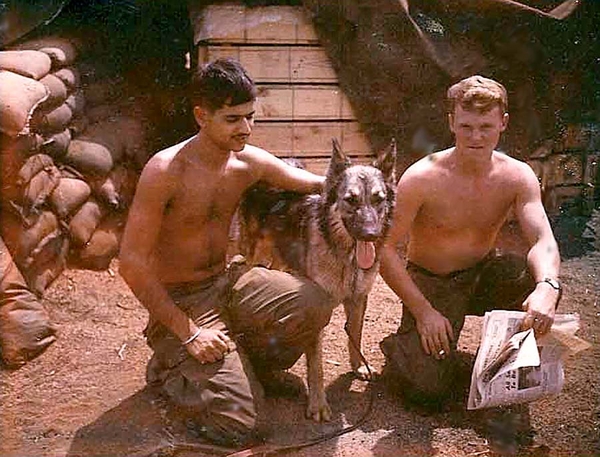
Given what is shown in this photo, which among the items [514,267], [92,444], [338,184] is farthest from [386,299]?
[92,444]

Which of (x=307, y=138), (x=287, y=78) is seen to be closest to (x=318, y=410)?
(x=307, y=138)

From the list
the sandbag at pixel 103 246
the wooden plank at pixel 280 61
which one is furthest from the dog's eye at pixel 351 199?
the sandbag at pixel 103 246

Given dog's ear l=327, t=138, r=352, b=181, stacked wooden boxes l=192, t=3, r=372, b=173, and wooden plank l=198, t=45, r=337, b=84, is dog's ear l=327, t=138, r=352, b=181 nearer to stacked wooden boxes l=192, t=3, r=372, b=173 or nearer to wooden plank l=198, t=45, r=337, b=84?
stacked wooden boxes l=192, t=3, r=372, b=173

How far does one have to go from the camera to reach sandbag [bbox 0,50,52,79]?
2754 millimetres

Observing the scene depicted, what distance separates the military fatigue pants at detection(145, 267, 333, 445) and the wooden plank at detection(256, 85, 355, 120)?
825mm

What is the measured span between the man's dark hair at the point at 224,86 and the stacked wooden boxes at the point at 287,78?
28.3 inches

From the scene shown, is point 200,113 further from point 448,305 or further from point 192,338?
point 448,305

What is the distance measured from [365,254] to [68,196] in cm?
154

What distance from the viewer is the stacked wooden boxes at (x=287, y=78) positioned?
280 cm

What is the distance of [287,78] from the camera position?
2.94m

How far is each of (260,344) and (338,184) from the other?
1.98 feet

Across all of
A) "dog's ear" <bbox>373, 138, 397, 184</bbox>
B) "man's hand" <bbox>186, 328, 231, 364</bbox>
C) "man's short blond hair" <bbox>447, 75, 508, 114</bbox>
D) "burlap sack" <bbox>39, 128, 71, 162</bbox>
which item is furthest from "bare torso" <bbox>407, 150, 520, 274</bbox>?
"burlap sack" <bbox>39, 128, 71, 162</bbox>

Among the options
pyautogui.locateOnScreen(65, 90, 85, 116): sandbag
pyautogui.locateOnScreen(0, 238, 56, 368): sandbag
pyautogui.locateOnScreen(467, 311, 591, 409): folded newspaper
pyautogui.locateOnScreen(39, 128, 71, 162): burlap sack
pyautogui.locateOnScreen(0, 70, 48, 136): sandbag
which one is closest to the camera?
pyautogui.locateOnScreen(467, 311, 591, 409): folded newspaper

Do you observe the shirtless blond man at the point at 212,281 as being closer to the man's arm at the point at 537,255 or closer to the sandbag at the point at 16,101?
the man's arm at the point at 537,255
